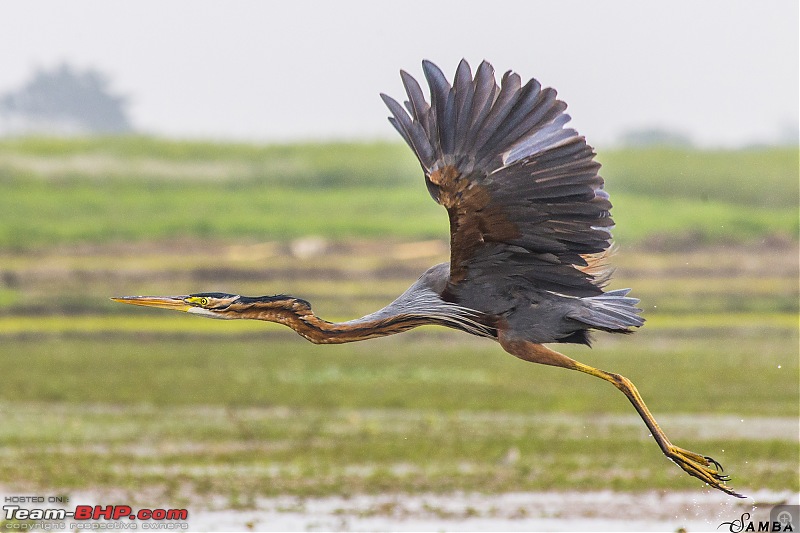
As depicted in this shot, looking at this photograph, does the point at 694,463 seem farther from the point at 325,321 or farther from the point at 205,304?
the point at 205,304

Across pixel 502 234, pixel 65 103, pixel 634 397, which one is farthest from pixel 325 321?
pixel 65 103

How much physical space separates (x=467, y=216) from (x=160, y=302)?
4.56 feet

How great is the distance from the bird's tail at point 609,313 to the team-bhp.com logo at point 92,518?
3.52m

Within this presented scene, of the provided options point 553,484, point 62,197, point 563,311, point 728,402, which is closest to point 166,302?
point 563,311

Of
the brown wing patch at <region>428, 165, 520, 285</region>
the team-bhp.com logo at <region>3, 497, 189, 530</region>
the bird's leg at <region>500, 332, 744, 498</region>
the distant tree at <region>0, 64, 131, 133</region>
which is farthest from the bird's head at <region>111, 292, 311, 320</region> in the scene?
the distant tree at <region>0, 64, 131, 133</region>

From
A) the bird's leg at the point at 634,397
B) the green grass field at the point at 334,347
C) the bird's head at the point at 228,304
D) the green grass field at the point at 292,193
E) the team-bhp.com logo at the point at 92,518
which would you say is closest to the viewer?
the bird's head at the point at 228,304

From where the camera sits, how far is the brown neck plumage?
6.27 meters

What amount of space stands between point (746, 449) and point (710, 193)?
102 feet

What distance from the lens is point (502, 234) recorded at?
6.38 metres

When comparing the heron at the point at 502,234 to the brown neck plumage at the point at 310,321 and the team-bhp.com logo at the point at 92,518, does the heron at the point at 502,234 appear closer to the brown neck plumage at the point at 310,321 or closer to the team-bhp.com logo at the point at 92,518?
the brown neck plumage at the point at 310,321

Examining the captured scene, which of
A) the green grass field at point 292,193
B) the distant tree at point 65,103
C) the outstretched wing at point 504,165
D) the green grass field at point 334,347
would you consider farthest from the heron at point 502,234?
the distant tree at point 65,103

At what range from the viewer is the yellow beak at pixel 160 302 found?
5930 mm

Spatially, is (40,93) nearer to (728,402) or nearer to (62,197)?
(62,197)

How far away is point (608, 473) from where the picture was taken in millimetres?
11430
